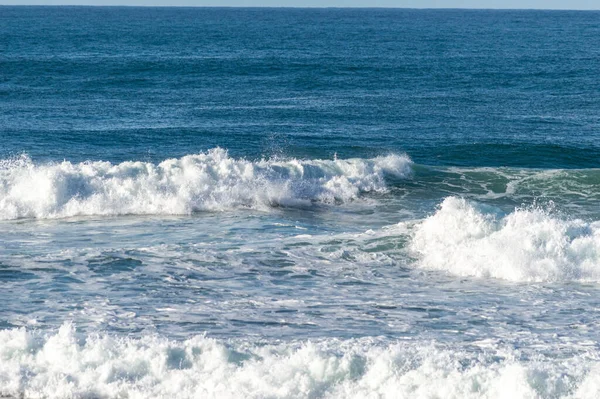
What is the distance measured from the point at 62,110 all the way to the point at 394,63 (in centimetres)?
2463

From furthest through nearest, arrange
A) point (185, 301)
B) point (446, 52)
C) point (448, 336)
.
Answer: point (446, 52)
point (185, 301)
point (448, 336)

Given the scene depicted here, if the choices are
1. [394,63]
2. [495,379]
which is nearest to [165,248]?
[495,379]

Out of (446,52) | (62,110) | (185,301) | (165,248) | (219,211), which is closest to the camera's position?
(185,301)

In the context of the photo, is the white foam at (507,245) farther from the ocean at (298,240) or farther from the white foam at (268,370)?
the white foam at (268,370)

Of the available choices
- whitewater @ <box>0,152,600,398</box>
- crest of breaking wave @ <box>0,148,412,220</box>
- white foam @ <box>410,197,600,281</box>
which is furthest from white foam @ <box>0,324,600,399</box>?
crest of breaking wave @ <box>0,148,412,220</box>

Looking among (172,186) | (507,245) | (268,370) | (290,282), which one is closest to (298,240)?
(290,282)

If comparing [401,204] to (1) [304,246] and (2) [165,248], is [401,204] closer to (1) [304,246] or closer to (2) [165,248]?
(1) [304,246]

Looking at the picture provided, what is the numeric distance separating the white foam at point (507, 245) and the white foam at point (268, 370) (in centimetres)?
445

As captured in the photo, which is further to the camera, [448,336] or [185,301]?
[185,301]

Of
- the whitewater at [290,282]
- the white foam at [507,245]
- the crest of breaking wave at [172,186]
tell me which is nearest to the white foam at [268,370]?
the whitewater at [290,282]

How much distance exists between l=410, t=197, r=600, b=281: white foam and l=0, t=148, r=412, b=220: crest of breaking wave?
5.20 meters

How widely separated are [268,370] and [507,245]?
7.39 metres

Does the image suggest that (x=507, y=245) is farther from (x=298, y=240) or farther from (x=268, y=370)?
(x=268, y=370)

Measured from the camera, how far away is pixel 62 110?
37156 mm
